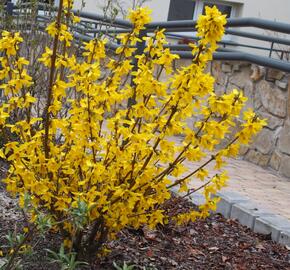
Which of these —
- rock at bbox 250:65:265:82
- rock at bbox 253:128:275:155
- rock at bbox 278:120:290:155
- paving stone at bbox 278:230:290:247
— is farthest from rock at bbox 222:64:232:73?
paving stone at bbox 278:230:290:247

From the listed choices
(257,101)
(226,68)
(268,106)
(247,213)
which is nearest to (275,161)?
(268,106)

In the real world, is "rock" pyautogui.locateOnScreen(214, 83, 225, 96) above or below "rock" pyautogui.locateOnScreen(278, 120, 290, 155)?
above

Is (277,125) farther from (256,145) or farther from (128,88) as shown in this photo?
(128,88)

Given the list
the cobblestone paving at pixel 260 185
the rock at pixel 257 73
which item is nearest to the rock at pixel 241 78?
the rock at pixel 257 73

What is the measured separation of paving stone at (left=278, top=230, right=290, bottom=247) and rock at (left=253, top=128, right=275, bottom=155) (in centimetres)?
246

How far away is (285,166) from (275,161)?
8.1 inches

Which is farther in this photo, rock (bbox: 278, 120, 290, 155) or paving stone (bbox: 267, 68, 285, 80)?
paving stone (bbox: 267, 68, 285, 80)

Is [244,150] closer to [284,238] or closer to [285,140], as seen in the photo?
[285,140]

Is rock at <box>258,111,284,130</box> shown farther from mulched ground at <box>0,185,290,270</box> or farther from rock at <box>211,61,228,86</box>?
mulched ground at <box>0,185,290,270</box>

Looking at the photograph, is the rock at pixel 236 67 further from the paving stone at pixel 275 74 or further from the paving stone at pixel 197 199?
the paving stone at pixel 197 199

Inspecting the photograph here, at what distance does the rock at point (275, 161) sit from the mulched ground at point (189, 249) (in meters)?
2.21

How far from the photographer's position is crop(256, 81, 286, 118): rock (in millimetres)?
6160

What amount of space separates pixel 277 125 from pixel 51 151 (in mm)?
3641

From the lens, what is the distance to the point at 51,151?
3.05 meters
